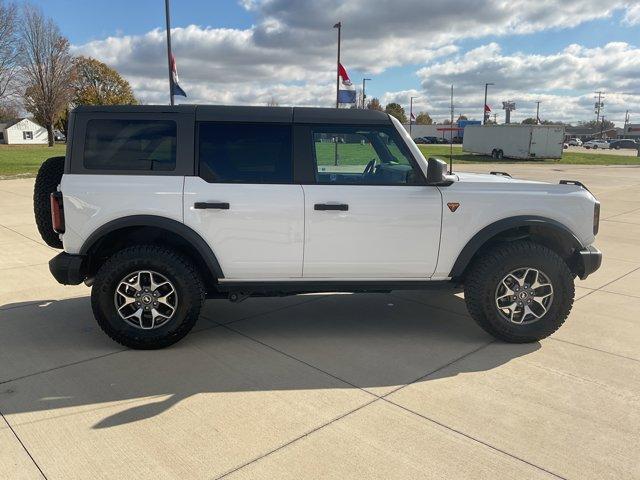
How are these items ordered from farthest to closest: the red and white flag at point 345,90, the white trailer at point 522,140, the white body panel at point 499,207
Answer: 1. the white trailer at point 522,140
2. the red and white flag at point 345,90
3. the white body panel at point 499,207

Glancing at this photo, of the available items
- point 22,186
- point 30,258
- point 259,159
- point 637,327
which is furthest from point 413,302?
point 22,186

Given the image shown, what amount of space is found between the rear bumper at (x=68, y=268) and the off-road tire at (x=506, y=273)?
3.01 m

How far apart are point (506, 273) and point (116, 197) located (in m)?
3.02

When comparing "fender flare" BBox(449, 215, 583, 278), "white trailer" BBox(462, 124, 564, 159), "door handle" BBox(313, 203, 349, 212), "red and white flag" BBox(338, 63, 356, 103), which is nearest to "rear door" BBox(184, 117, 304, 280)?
"door handle" BBox(313, 203, 349, 212)

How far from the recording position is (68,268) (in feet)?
12.4

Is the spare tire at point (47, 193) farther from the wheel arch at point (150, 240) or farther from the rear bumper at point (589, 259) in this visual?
the rear bumper at point (589, 259)

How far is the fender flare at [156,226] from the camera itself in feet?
12.3

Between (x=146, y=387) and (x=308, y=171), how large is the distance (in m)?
1.90

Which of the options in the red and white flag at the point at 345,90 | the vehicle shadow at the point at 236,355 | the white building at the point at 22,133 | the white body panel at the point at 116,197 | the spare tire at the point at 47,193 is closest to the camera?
the vehicle shadow at the point at 236,355

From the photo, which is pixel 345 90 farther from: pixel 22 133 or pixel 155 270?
pixel 22 133

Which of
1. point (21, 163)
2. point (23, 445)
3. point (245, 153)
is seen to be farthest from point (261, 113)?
point (21, 163)

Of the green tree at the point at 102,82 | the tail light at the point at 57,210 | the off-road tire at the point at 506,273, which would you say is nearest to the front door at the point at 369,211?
the off-road tire at the point at 506,273

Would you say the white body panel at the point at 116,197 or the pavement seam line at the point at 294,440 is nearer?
the pavement seam line at the point at 294,440

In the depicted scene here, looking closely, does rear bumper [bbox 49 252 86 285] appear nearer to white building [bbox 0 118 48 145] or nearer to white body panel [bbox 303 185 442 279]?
white body panel [bbox 303 185 442 279]
